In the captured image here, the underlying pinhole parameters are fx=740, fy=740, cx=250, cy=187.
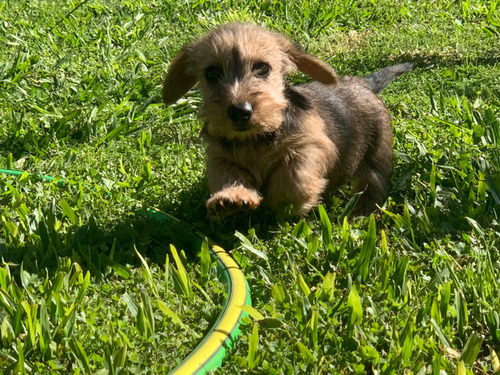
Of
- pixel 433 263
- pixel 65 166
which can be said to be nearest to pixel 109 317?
pixel 433 263

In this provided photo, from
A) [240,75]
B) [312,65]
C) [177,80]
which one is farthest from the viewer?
[177,80]

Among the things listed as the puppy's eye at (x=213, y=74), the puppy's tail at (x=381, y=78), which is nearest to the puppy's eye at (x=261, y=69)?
the puppy's eye at (x=213, y=74)

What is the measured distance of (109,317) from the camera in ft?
10.7

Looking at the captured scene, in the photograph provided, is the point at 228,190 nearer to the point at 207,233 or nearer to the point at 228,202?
the point at 228,202

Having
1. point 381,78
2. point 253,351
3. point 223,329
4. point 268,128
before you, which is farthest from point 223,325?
point 381,78

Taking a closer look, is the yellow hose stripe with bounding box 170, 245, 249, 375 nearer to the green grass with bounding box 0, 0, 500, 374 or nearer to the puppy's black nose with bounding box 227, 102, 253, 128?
the green grass with bounding box 0, 0, 500, 374

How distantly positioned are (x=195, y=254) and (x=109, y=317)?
0.86m

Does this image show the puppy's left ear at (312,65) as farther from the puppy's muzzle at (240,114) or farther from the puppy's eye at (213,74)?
the puppy's muzzle at (240,114)

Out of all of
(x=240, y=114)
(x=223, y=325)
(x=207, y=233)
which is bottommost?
(x=207, y=233)

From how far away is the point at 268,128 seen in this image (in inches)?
160

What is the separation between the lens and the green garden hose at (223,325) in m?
2.86

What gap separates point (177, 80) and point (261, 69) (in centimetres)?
73

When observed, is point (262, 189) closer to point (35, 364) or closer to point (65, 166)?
point (65, 166)


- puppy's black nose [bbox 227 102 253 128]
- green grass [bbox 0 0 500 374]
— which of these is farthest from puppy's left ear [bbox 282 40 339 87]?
A: puppy's black nose [bbox 227 102 253 128]
